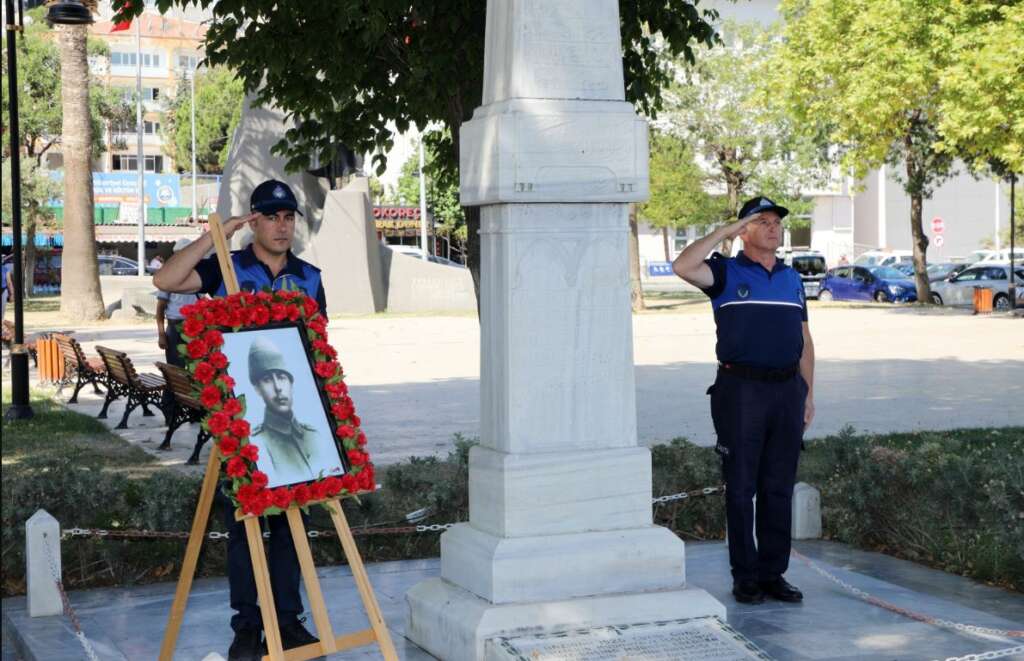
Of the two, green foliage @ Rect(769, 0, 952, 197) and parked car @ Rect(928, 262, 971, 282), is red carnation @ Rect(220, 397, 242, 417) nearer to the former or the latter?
green foliage @ Rect(769, 0, 952, 197)

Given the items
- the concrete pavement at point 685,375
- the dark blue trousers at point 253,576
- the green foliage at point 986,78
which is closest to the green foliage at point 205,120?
the concrete pavement at point 685,375

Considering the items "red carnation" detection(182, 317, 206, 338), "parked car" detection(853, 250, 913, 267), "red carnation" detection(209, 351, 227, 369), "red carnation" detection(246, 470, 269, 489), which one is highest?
"parked car" detection(853, 250, 913, 267)

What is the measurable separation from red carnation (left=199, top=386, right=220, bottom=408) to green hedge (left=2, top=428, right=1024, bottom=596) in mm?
2849

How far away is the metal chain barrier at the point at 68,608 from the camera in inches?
247

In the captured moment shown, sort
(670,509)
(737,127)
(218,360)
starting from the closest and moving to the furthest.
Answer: (218,360)
(670,509)
(737,127)

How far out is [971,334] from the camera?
30344 mm

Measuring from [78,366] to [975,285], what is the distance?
3294 cm

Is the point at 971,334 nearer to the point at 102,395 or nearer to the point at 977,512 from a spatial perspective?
the point at 102,395

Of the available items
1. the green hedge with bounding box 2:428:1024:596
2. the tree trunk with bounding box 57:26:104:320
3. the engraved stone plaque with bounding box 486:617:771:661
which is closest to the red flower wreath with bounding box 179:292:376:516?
the engraved stone plaque with bounding box 486:617:771:661

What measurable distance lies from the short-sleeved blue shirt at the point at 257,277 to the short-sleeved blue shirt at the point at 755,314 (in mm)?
1951

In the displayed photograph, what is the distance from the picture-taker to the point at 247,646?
6117 millimetres

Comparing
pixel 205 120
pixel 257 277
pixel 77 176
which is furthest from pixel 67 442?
pixel 205 120

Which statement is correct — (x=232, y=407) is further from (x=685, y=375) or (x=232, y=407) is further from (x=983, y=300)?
(x=983, y=300)

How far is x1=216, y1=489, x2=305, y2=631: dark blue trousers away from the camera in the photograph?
6.11m
